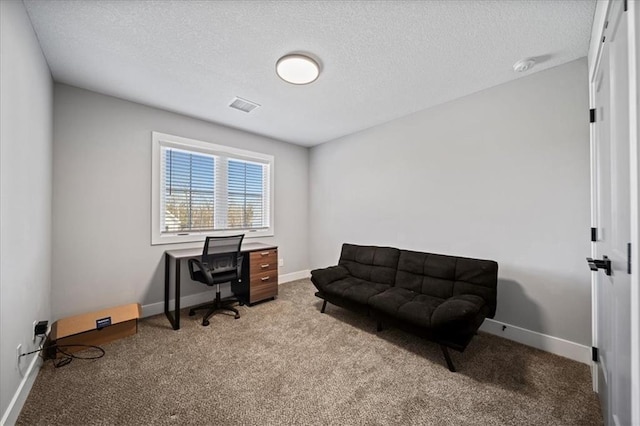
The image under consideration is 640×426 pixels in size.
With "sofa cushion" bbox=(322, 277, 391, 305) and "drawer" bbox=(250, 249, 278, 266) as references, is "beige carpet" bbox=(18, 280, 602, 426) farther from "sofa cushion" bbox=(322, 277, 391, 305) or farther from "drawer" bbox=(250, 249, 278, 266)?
"drawer" bbox=(250, 249, 278, 266)

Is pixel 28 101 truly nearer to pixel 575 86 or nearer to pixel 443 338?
pixel 443 338

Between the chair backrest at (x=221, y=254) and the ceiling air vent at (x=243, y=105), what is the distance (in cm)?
162

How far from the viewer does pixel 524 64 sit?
2.12 meters

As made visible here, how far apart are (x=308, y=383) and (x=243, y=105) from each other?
2995 millimetres

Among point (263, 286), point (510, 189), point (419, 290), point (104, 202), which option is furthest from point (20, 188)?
point (510, 189)

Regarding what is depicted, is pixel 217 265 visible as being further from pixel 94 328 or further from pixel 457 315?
pixel 457 315

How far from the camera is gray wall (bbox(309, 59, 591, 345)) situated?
2.09 m

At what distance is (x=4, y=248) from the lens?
4.45 feet

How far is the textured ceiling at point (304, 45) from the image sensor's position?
159 cm

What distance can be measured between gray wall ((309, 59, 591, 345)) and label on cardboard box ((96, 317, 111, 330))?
3282 mm

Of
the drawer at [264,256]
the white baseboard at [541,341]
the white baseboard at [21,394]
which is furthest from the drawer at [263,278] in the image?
the white baseboard at [541,341]

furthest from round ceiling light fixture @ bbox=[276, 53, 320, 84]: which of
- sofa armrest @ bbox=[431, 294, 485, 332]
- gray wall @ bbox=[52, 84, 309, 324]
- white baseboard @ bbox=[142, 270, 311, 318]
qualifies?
white baseboard @ bbox=[142, 270, 311, 318]

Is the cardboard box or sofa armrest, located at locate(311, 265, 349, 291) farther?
sofa armrest, located at locate(311, 265, 349, 291)

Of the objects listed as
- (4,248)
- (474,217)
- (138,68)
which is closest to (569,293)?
(474,217)
